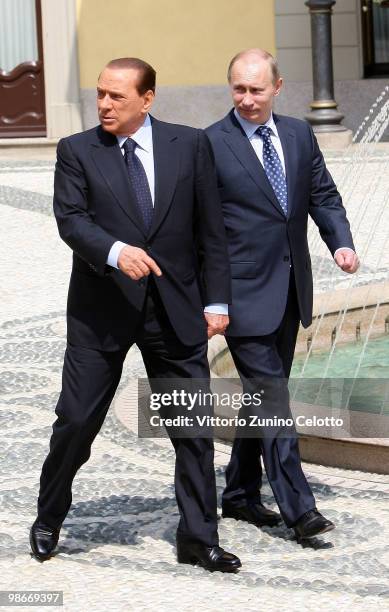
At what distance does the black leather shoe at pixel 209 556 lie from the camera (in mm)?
5000

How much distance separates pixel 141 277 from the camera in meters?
4.89

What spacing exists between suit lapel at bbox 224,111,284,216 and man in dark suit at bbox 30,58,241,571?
0.26 m

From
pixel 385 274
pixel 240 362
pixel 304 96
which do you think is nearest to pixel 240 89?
pixel 240 362

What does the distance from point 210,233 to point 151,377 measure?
1.73 feet

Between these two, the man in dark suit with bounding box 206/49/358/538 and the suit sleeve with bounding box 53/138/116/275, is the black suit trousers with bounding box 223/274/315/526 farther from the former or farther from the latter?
the suit sleeve with bounding box 53/138/116/275

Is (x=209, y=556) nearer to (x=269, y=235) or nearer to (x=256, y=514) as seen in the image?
(x=256, y=514)

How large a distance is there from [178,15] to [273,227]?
1459cm

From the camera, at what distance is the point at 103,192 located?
4945 millimetres

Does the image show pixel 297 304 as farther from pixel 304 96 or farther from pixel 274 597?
pixel 304 96

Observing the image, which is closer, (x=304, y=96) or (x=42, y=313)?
(x=42, y=313)

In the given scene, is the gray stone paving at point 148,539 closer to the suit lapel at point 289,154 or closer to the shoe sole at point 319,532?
the shoe sole at point 319,532

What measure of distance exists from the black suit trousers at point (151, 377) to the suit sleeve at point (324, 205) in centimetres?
70

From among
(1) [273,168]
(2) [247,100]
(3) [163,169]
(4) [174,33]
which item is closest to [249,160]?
(1) [273,168]

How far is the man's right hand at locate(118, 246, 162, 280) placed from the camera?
4.71 meters
